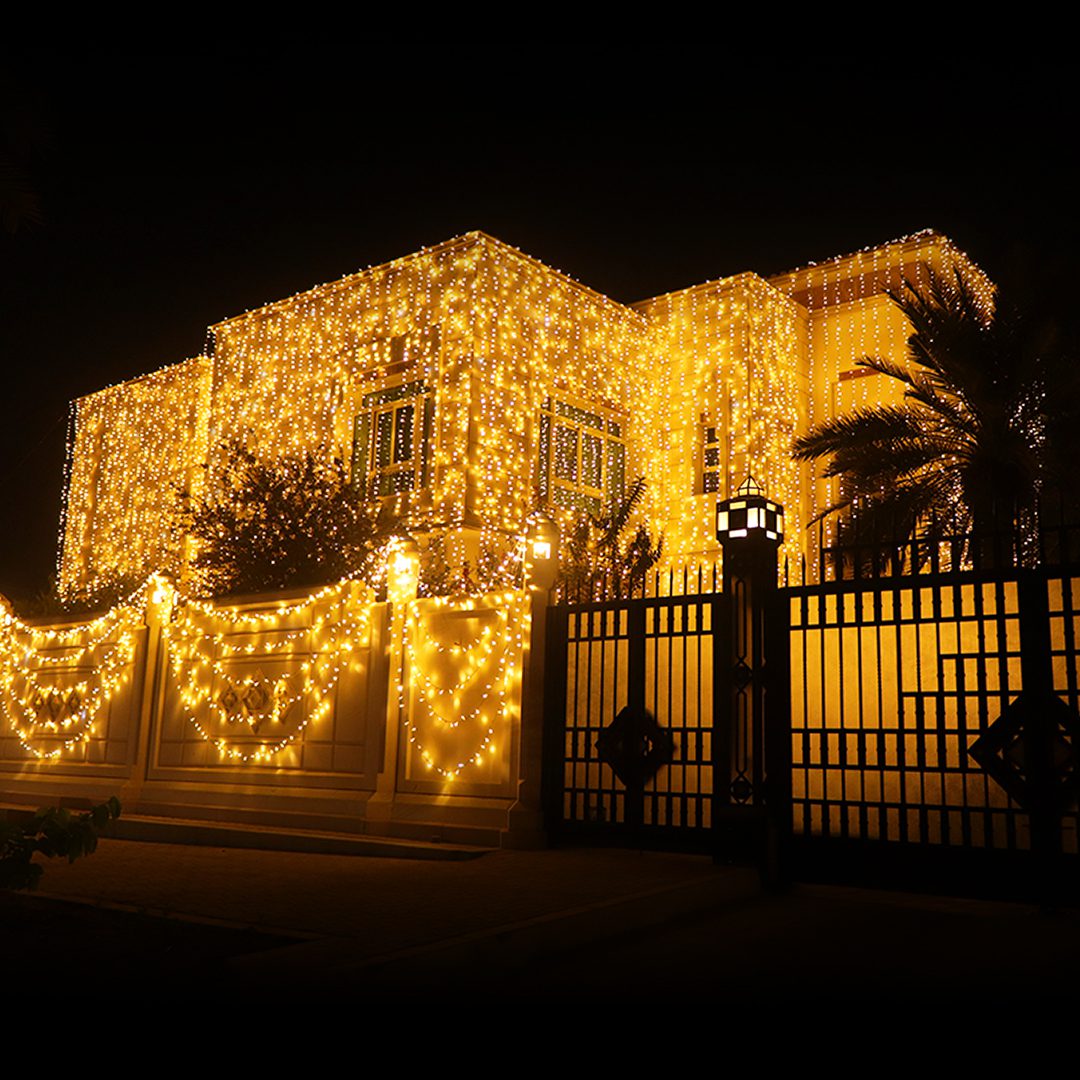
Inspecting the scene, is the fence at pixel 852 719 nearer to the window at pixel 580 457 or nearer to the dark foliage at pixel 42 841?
the dark foliage at pixel 42 841

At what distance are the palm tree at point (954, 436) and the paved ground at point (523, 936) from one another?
677 centimetres

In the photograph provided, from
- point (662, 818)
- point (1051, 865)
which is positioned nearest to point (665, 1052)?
point (1051, 865)

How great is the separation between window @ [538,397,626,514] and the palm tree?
6090 mm

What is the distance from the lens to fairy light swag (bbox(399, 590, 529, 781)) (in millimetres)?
9680

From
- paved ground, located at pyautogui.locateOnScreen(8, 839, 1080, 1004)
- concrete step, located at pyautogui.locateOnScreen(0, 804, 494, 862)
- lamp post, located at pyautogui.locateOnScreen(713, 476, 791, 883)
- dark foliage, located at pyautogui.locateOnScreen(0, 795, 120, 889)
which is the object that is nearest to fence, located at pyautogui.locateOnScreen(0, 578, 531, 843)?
concrete step, located at pyautogui.locateOnScreen(0, 804, 494, 862)

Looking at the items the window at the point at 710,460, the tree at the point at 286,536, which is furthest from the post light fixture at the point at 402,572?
the window at the point at 710,460

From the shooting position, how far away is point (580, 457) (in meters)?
20.0

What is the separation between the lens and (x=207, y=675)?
1220 cm

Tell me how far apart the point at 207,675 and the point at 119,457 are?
52.2ft

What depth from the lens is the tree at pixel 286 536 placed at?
15.3m

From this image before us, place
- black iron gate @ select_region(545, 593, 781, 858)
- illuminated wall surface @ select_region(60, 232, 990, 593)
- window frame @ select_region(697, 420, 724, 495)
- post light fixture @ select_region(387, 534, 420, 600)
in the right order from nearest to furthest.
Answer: black iron gate @ select_region(545, 593, 781, 858)
post light fixture @ select_region(387, 534, 420, 600)
illuminated wall surface @ select_region(60, 232, 990, 593)
window frame @ select_region(697, 420, 724, 495)

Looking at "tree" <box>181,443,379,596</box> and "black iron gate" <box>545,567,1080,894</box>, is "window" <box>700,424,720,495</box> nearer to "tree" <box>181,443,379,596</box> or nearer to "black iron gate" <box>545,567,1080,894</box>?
"tree" <box>181,443,379,596</box>

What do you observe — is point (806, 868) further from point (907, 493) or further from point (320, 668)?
point (907, 493)

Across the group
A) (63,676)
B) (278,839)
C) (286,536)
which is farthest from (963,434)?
(63,676)
